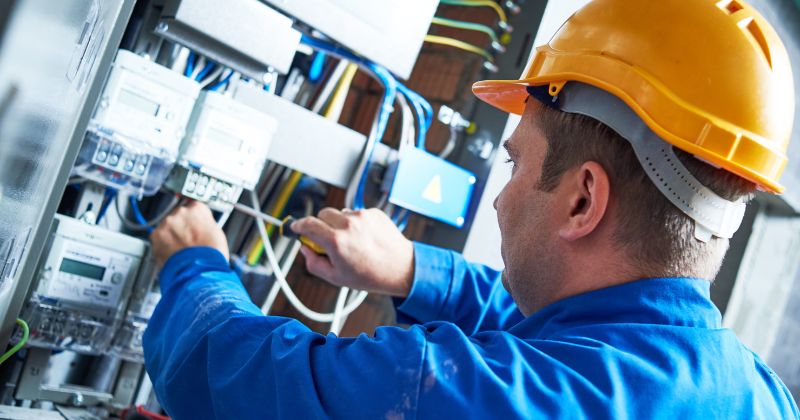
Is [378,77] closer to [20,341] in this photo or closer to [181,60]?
[181,60]

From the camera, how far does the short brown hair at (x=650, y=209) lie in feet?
3.21

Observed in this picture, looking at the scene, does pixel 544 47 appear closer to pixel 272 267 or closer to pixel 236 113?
pixel 236 113

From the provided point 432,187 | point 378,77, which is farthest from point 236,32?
point 432,187

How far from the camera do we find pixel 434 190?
1.65 meters

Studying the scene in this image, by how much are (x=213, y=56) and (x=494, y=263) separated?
0.84m

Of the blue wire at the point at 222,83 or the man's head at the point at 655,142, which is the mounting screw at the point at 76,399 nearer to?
the blue wire at the point at 222,83

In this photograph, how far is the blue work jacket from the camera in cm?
81

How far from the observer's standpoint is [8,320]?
3.69 feet

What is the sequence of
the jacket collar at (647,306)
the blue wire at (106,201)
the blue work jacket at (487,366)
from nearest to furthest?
the blue work jacket at (487,366) < the jacket collar at (647,306) < the blue wire at (106,201)

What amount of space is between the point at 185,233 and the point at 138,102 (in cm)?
25

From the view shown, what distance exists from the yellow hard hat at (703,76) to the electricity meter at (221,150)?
0.59m

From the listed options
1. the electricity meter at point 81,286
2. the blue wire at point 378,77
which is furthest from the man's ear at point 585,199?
the electricity meter at point 81,286

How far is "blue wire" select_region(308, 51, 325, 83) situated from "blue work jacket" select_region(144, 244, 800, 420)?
2.22 ft

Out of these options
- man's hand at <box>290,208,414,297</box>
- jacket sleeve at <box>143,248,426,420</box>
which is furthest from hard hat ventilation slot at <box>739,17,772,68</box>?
man's hand at <box>290,208,414,297</box>
